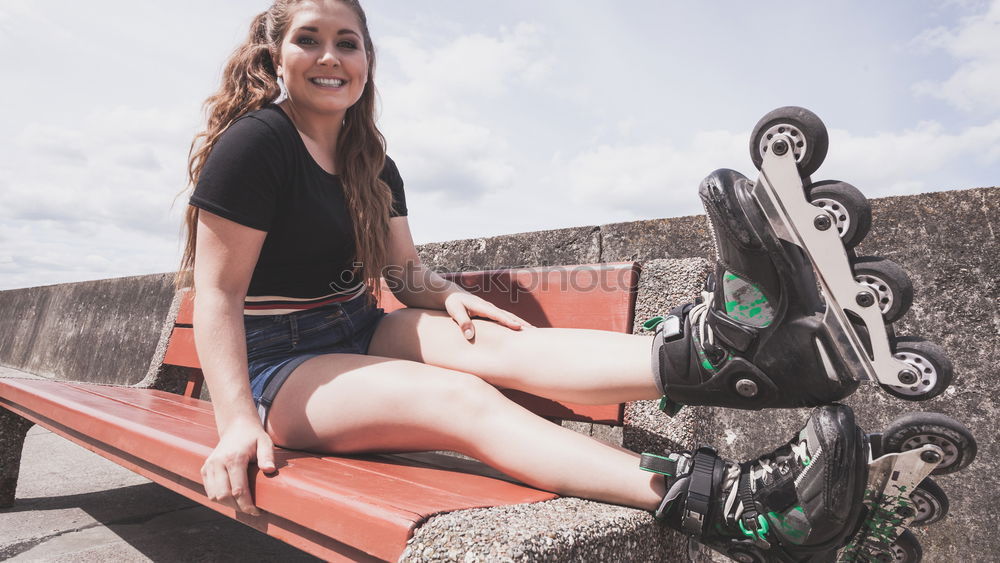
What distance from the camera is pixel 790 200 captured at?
1.04 metres

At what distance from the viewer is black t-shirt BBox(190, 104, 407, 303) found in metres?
1.42

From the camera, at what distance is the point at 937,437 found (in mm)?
926

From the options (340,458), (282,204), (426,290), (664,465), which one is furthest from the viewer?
(426,290)

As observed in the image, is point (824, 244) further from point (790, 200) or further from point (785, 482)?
point (785, 482)

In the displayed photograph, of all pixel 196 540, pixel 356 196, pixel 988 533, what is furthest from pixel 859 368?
pixel 196 540

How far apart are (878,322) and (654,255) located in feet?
4.49

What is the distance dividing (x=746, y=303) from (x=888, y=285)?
0.22m

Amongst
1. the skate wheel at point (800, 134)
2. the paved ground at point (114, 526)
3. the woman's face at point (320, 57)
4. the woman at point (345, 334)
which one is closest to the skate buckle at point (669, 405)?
the woman at point (345, 334)

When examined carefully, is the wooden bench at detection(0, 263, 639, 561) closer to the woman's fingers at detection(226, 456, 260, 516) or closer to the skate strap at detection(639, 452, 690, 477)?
the woman's fingers at detection(226, 456, 260, 516)

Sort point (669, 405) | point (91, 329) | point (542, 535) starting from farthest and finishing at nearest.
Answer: point (91, 329), point (669, 405), point (542, 535)

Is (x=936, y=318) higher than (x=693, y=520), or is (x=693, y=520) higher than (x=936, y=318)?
(x=936, y=318)

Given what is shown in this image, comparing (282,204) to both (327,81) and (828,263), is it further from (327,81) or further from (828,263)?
(828,263)

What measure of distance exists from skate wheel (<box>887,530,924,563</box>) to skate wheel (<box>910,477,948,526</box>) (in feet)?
0.12

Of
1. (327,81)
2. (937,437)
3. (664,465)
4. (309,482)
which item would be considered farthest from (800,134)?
(327,81)
